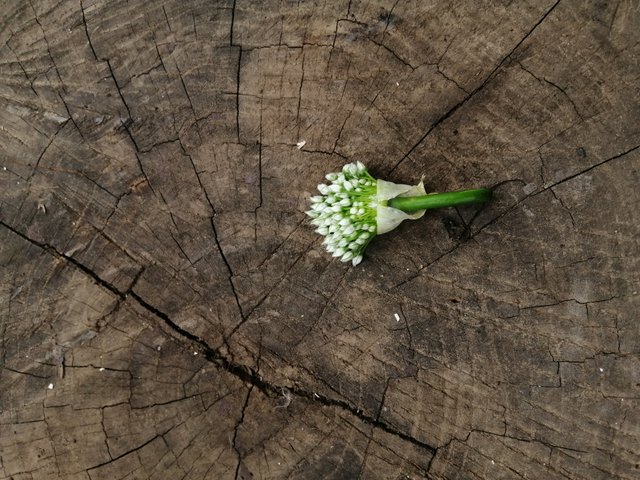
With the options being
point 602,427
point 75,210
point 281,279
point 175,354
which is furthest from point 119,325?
point 602,427

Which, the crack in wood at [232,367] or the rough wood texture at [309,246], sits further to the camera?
the crack in wood at [232,367]

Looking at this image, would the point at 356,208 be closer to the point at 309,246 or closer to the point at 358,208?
the point at 358,208

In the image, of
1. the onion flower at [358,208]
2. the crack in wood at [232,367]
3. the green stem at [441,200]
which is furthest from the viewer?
the crack in wood at [232,367]

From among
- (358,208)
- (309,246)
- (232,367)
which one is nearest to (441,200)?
(358,208)

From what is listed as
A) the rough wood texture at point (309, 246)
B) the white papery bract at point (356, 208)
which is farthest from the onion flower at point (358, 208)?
the rough wood texture at point (309, 246)

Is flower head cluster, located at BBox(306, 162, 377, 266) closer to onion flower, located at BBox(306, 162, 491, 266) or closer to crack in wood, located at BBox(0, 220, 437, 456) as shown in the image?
onion flower, located at BBox(306, 162, 491, 266)

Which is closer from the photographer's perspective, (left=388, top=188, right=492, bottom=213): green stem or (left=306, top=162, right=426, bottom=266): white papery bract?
(left=388, top=188, right=492, bottom=213): green stem

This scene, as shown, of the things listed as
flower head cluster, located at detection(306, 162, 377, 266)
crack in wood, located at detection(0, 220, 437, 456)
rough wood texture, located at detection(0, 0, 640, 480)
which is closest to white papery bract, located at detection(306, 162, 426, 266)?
flower head cluster, located at detection(306, 162, 377, 266)

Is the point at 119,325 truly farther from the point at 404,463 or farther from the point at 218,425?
the point at 404,463

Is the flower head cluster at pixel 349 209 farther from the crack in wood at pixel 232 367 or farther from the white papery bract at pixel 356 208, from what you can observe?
the crack in wood at pixel 232 367
